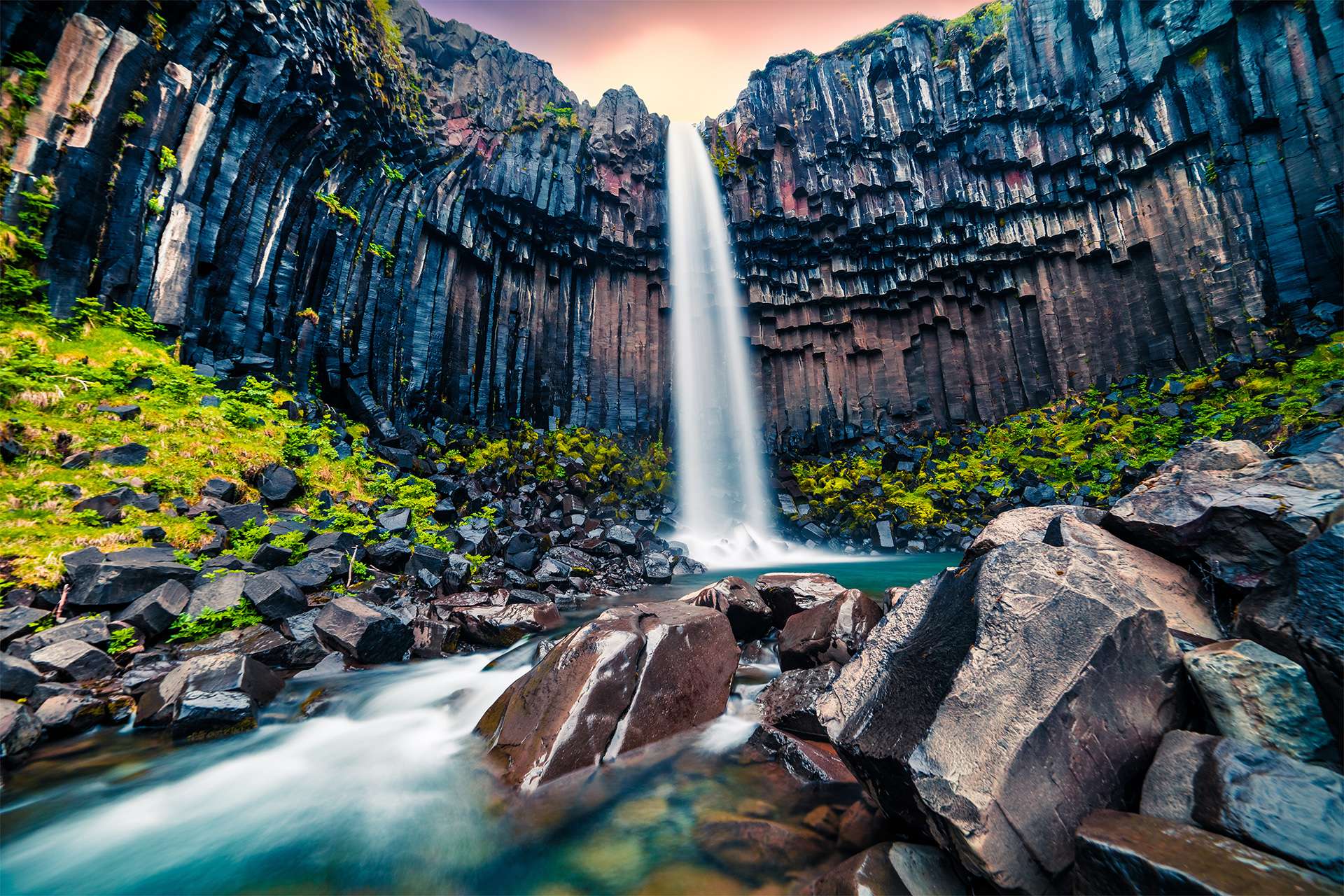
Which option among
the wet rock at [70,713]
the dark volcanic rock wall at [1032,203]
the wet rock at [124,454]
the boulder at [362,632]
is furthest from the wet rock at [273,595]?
the dark volcanic rock wall at [1032,203]

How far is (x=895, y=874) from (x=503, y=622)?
20.4 feet

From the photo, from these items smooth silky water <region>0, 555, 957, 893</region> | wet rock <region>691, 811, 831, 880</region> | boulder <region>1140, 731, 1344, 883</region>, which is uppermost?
boulder <region>1140, 731, 1344, 883</region>

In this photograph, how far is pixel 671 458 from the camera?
76.5 feet

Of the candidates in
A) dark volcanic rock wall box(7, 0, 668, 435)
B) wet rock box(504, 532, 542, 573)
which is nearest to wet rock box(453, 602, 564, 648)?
wet rock box(504, 532, 542, 573)

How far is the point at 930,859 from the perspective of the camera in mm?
2477

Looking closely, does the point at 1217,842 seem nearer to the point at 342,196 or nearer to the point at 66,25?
the point at 66,25

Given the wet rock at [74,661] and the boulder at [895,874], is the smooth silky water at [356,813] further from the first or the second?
the wet rock at [74,661]

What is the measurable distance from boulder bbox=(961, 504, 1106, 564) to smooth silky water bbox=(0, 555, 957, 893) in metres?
2.78

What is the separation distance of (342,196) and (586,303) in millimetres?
10294

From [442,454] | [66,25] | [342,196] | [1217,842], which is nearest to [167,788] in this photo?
[1217,842]

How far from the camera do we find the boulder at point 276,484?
858 cm

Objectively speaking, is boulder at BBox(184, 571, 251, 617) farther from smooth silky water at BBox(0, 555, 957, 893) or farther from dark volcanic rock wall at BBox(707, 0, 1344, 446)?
dark volcanic rock wall at BBox(707, 0, 1344, 446)

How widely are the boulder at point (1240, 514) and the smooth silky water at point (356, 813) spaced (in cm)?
291

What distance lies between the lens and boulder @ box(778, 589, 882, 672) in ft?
17.3
